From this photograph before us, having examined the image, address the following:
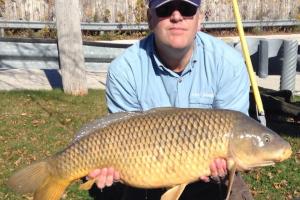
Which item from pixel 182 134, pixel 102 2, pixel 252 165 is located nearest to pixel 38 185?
pixel 182 134

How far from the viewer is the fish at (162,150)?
9.16ft

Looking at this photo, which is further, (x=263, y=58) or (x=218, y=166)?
(x=263, y=58)

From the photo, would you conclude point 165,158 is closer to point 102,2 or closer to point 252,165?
point 252,165

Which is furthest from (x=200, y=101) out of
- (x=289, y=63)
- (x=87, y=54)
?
(x=87, y=54)

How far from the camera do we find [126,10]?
18375mm

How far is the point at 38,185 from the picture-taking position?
3.01 m

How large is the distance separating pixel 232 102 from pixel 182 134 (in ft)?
2.40

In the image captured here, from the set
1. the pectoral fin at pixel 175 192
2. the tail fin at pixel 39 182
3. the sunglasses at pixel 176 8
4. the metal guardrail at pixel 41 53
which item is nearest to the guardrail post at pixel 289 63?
the metal guardrail at pixel 41 53

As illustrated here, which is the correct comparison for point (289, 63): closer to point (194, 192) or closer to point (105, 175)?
point (194, 192)

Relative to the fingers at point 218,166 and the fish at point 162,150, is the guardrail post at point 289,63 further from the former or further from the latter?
the fingers at point 218,166

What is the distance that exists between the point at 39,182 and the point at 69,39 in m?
4.88

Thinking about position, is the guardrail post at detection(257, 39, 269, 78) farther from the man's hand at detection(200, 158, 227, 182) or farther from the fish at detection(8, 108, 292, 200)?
the man's hand at detection(200, 158, 227, 182)

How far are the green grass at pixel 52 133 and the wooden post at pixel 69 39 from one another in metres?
0.38

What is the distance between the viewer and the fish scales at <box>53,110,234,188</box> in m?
2.78
